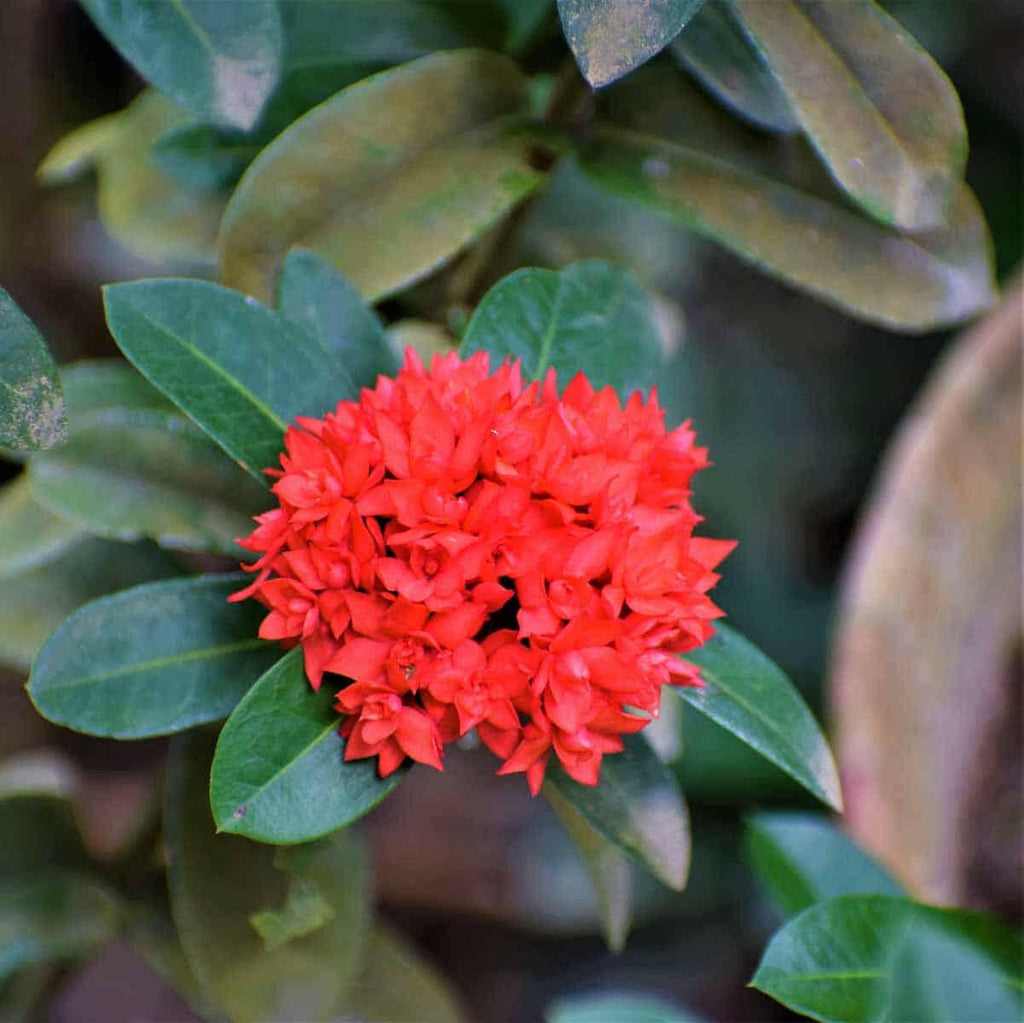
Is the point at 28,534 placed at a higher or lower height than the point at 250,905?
higher

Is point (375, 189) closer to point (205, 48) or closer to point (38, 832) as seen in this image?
point (205, 48)

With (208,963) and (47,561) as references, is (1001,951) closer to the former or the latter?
(208,963)

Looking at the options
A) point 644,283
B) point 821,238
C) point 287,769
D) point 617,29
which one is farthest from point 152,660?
point 644,283

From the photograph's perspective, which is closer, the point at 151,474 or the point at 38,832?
the point at 151,474

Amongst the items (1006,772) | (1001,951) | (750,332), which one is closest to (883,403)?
(750,332)

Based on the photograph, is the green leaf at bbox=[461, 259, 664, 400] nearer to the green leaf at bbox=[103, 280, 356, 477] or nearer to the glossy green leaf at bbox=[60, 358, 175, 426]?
the green leaf at bbox=[103, 280, 356, 477]

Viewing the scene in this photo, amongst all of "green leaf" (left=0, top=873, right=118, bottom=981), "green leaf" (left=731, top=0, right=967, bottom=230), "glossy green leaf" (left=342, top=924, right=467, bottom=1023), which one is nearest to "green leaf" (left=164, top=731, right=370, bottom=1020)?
"glossy green leaf" (left=342, top=924, right=467, bottom=1023)

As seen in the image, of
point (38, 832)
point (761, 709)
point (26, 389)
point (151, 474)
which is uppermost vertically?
point (26, 389)
